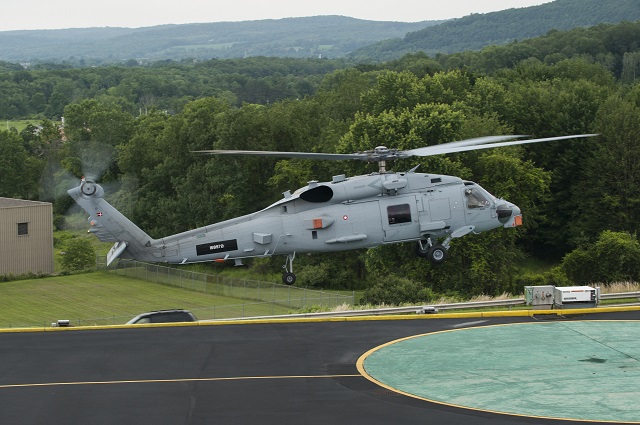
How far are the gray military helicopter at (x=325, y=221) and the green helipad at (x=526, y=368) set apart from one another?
6947mm

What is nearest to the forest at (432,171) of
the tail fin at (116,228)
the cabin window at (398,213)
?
the cabin window at (398,213)

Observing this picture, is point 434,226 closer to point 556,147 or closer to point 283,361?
point 283,361

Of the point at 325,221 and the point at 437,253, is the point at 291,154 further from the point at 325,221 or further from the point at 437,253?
the point at 437,253

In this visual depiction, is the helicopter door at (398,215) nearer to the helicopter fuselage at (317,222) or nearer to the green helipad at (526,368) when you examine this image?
the helicopter fuselage at (317,222)

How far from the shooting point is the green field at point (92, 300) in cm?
6391

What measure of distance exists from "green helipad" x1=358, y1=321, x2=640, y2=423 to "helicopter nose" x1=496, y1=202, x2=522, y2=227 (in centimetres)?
729

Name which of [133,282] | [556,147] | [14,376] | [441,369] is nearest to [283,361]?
[441,369]

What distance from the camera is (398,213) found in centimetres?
4312

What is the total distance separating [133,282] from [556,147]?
129 ft

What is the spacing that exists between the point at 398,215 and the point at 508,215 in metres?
5.46

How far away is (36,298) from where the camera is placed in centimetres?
7175

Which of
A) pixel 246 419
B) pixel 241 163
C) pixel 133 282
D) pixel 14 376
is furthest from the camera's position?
pixel 241 163

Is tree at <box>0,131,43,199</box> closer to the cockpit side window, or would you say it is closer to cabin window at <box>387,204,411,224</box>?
cabin window at <box>387,204,411,224</box>

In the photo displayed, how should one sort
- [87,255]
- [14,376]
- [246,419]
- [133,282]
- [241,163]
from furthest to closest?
1. [241,163]
2. [87,255]
3. [133,282]
4. [14,376]
5. [246,419]
